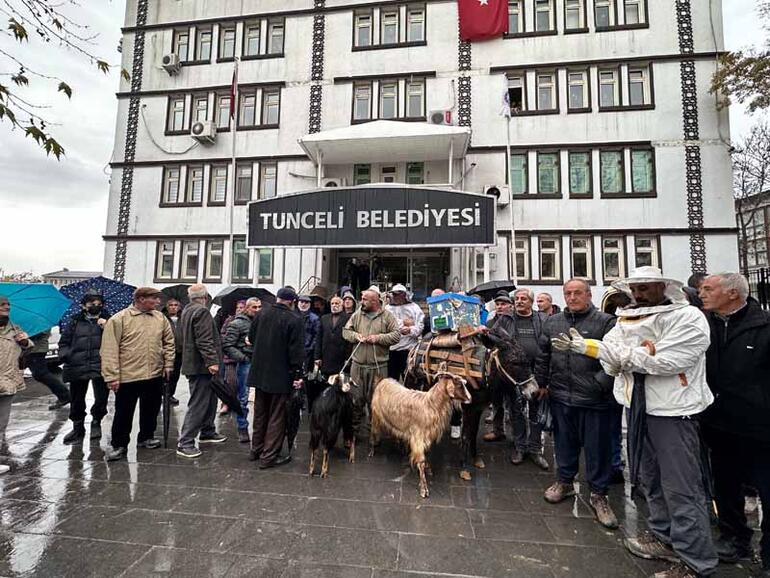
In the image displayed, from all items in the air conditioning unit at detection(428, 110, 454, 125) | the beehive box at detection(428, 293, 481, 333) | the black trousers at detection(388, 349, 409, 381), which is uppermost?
the air conditioning unit at detection(428, 110, 454, 125)

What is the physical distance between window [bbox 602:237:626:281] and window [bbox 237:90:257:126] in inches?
596

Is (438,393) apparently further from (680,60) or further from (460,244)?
(680,60)

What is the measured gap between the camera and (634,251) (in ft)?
44.0

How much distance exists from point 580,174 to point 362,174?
8450 mm

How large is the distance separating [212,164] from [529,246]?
13.6m

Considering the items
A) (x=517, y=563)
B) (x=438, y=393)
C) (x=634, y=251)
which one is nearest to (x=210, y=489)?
(x=438, y=393)

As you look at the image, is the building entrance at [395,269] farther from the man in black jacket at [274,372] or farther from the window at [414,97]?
the man in black jacket at [274,372]

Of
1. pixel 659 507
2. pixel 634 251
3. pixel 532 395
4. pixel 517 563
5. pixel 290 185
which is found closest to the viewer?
pixel 517 563

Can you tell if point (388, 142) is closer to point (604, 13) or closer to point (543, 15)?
point (543, 15)

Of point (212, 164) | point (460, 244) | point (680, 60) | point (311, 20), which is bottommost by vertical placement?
point (460, 244)

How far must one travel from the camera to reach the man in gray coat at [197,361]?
185 inches

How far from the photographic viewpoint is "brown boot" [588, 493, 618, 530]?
10.7 ft

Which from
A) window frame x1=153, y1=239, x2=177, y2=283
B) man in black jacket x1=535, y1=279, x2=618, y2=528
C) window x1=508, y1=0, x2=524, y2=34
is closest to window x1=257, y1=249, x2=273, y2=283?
window frame x1=153, y1=239, x2=177, y2=283

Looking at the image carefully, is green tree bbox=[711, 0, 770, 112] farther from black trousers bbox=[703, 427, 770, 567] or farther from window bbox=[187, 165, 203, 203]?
window bbox=[187, 165, 203, 203]
